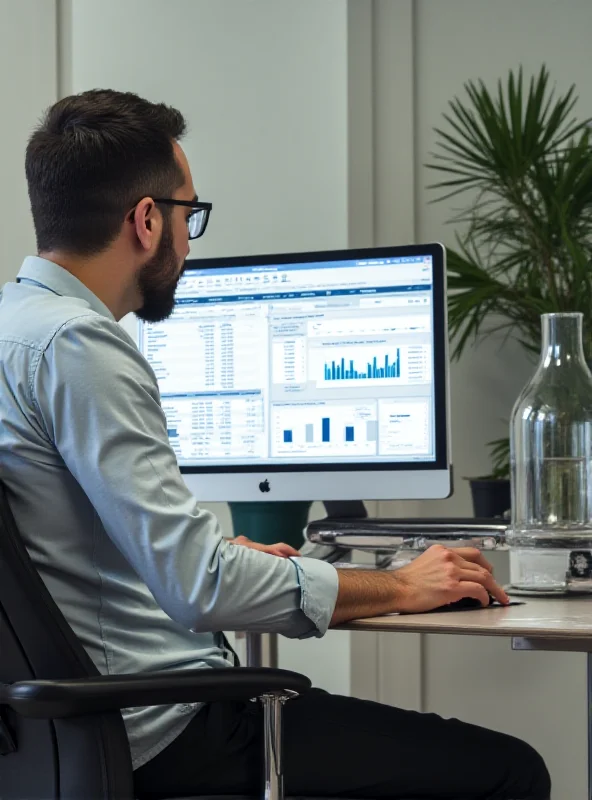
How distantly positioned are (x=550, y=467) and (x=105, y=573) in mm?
908

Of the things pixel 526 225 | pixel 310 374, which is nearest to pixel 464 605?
pixel 310 374

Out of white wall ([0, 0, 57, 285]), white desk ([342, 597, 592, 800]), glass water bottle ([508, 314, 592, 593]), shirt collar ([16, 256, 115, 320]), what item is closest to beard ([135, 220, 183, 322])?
shirt collar ([16, 256, 115, 320])

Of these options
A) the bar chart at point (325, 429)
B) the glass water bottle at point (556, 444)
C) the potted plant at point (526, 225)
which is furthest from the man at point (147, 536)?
the potted plant at point (526, 225)

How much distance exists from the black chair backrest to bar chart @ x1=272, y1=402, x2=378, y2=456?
985 mm

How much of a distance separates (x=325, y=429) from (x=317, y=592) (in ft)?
2.69

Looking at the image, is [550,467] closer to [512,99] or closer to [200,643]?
[200,643]

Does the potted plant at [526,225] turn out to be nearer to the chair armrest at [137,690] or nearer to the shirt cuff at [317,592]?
the shirt cuff at [317,592]

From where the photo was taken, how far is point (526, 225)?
8.18 feet

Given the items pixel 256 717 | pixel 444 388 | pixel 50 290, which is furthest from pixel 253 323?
pixel 256 717

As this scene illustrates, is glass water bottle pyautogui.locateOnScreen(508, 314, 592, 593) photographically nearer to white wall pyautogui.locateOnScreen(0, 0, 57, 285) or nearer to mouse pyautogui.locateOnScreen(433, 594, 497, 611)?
mouse pyautogui.locateOnScreen(433, 594, 497, 611)

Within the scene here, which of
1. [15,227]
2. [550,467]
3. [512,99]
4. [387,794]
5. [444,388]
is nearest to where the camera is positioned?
[387,794]

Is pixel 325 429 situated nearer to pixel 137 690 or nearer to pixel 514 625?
pixel 514 625

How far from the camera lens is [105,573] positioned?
3.95ft

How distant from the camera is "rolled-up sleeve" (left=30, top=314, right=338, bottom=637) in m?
1.12
